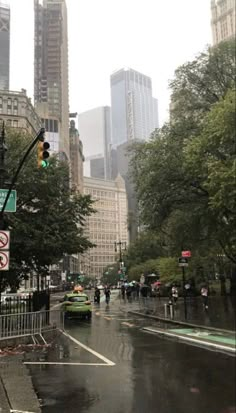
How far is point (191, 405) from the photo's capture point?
23.8 ft

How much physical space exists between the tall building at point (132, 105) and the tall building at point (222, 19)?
137 feet

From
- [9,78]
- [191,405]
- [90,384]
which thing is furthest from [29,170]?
[9,78]

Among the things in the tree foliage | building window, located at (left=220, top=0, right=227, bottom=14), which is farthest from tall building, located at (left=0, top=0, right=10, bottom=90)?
the tree foliage

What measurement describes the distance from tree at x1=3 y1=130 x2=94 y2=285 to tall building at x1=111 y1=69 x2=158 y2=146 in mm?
62316

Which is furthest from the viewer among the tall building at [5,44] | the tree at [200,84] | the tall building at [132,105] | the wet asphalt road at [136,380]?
the tall building at [5,44]

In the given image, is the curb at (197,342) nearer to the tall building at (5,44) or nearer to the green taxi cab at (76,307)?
the green taxi cab at (76,307)

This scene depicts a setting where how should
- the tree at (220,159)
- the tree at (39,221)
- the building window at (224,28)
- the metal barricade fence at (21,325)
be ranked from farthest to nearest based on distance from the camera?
the building window at (224,28), the tree at (39,221), the tree at (220,159), the metal barricade fence at (21,325)

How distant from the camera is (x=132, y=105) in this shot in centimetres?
13988

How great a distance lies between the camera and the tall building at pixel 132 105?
371 feet

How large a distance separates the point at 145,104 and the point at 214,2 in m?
76.9

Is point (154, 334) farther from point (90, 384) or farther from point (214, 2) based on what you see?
point (214, 2)

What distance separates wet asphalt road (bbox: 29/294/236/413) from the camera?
7.48 meters

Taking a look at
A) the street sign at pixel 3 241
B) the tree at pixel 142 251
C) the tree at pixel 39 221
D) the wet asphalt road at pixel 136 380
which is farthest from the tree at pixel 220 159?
the tree at pixel 142 251

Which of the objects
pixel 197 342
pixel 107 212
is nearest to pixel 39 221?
pixel 197 342
